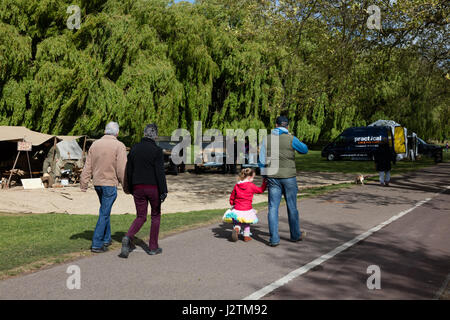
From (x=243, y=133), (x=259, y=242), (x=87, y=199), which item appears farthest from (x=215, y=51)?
(x=259, y=242)

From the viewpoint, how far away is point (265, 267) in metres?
5.96

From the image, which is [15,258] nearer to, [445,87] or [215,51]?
[215,51]

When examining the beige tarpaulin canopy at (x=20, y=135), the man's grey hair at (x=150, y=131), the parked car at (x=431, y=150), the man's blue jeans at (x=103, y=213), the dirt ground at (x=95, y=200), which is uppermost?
the beige tarpaulin canopy at (x=20, y=135)

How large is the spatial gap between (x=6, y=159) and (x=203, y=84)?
42.7 feet

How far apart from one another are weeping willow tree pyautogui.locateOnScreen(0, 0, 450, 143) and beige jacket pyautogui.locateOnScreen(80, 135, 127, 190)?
9.42 m

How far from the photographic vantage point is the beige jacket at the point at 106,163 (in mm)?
6812

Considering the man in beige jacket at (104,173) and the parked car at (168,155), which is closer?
the man in beige jacket at (104,173)

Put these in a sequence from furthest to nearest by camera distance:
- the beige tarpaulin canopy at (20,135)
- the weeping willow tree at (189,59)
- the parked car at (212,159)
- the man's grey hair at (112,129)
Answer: the parked car at (212,159) → the beige tarpaulin canopy at (20,135) → the weeping willow tree at (189,59) → the man's grey hair at (112,129)

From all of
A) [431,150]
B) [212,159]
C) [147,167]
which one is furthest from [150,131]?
[431,150]

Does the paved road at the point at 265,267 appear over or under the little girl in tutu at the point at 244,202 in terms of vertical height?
under

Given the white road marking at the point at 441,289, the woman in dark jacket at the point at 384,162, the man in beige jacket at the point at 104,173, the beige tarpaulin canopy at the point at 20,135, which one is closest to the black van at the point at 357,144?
the woman in dark jacket at the point at 384,162

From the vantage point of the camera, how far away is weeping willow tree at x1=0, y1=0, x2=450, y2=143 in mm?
15680

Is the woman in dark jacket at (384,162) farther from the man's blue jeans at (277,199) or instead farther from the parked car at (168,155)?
the parked car at (168,155)

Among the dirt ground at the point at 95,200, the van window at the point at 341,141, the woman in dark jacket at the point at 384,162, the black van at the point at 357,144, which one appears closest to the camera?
the dirt ground at the point at 95,200
